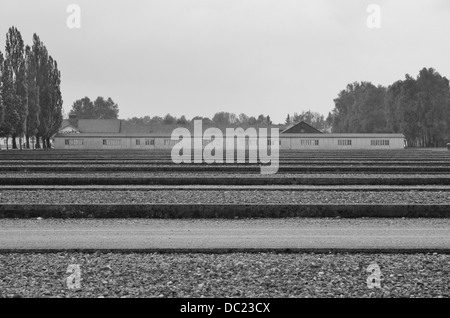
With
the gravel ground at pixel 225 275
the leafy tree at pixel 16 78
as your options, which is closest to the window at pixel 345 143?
the leafy tree at pixel 16 78

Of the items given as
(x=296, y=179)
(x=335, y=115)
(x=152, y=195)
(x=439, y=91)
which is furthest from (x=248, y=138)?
(x=152, y=195)

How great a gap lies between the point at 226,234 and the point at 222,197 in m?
5.68

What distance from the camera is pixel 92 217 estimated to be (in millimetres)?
13305

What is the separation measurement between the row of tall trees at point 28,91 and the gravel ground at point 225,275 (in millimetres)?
56590

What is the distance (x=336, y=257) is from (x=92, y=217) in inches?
264

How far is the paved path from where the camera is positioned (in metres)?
9.41

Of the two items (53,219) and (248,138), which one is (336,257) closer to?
(53,219)

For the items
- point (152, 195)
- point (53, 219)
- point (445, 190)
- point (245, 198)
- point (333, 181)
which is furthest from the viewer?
point (333, 181)

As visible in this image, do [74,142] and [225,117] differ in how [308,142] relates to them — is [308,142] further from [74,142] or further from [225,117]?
[225,117]

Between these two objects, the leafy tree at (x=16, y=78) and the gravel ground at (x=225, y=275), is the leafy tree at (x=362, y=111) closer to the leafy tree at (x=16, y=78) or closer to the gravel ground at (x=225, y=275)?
the leafy tree at (x=16, y=78)

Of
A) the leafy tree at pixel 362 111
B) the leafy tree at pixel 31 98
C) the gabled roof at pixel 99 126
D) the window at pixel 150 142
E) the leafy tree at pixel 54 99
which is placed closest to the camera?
the leafy tree at pixel 31 98

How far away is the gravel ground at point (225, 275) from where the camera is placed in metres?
6.83

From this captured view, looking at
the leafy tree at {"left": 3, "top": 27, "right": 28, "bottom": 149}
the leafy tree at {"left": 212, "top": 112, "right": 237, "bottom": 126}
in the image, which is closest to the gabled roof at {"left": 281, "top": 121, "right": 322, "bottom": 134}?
the leafy tree at {"left": 3, "top": 27, "right": 28, "bottom": 149}

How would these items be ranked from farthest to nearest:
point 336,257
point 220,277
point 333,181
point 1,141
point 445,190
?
point 1,141 → point 333,181 → point 445,190 → point 336,257 → point 220,277
